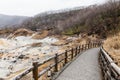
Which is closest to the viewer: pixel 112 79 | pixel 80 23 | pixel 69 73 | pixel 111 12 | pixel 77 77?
pixel 112 79

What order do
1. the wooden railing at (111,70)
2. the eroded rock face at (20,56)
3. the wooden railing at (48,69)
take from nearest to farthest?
1. the wooden railing at (111,70)
2. the wooden railing at (48,69)
3. the eroded rock face at (20,56)

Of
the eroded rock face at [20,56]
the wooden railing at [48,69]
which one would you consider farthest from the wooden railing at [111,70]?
the eroded rock face at [20,56]

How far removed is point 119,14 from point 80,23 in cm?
3503

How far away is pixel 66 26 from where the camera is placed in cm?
13475

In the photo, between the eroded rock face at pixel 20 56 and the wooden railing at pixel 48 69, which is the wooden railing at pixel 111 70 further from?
the eroded rock face at pixel 20 56

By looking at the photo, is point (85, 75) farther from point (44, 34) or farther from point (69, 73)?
point (44, 34)

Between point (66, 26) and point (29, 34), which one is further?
point (66, 26)

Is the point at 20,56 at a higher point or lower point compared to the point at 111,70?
lower

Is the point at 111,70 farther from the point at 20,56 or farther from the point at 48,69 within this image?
the point at 20,56

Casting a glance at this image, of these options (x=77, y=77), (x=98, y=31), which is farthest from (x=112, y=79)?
(x=98, y=31)

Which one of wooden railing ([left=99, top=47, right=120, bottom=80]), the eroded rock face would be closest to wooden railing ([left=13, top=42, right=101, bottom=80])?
wooden railing ([left=99, top=47, right=120, bottom=80])

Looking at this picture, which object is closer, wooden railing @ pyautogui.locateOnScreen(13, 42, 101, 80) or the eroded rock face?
wooden railing @ pyautogui.locateOnScreen(13, 42, 101, 80)

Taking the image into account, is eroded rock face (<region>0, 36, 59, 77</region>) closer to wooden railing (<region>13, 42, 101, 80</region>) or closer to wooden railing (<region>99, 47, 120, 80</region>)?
wooden railing (<region>13, 42, 101, 80</region>)

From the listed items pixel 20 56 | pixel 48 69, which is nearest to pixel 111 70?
pixel 48 69
